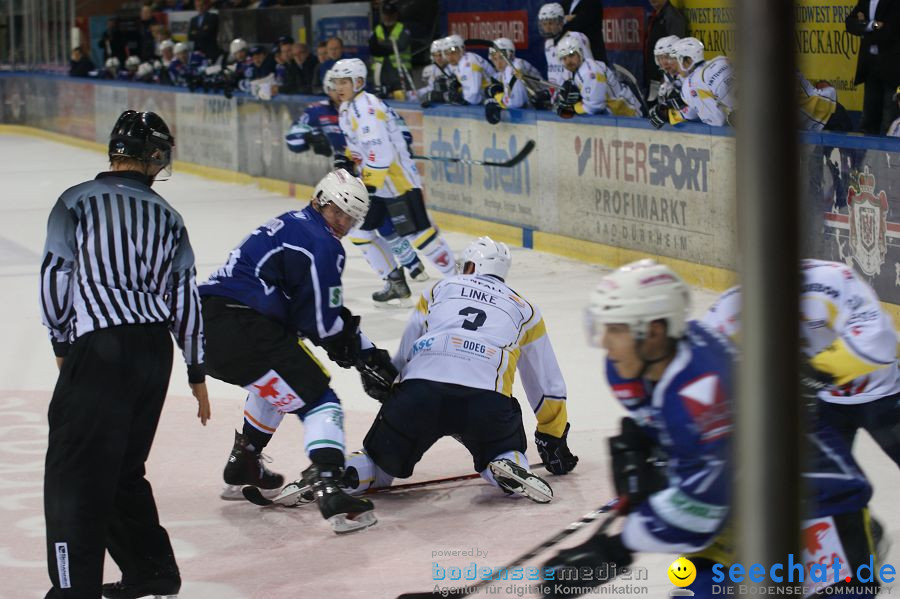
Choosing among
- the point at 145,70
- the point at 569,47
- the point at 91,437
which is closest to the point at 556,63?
the point at 569,47

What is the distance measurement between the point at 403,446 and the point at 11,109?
21051mm

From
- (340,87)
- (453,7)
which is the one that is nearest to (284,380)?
(340,87)

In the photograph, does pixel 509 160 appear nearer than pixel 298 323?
No

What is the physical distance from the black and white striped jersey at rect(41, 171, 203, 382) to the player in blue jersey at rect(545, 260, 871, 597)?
1393 millimetres

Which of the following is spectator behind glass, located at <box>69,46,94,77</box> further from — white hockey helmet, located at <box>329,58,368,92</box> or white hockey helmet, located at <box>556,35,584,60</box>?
white hockey helmet, located at <box>329,58,368,92</box>

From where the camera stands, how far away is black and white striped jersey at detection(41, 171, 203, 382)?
11.2ft

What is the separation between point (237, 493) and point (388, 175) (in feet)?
13.7

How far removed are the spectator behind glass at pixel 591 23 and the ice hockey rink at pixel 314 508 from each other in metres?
3.75

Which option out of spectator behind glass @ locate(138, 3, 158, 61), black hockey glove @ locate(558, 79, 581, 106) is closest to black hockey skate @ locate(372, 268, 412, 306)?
black hockey glove @ locate(558, 79, 581, 106)

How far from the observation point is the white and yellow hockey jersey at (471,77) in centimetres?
1156

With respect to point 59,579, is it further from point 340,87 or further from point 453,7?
point 453,7

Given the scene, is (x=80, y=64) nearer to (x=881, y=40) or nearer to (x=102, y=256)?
(x=881, y=40)

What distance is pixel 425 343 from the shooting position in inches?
190

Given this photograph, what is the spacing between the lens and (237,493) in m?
5.00
